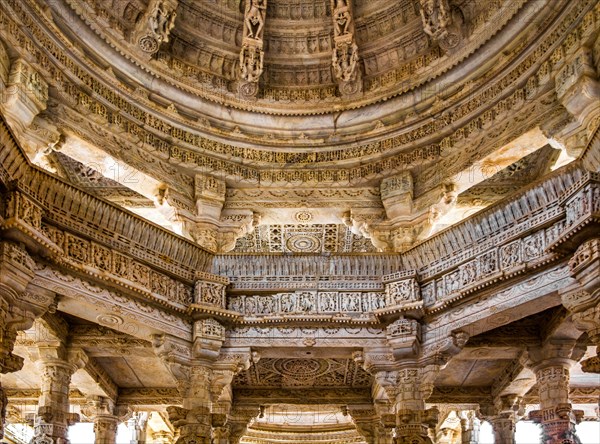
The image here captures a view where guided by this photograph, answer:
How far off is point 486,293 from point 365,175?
19.9 feet

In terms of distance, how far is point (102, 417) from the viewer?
14602 millimetres

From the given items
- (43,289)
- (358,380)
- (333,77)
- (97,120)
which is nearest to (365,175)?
(333,77)

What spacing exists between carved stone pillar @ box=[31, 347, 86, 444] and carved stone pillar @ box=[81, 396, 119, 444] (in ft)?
6.95

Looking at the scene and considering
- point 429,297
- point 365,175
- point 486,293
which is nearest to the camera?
point 486,293

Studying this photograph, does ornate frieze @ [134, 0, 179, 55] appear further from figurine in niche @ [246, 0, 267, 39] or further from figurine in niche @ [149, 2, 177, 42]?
figurine in niche @ [246, 0, 267, 39]

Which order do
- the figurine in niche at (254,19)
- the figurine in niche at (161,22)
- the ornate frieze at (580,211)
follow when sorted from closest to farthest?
the ornate frieze at (580,211) → the figurine in niche at (161,22) → the figurine in niche at (254,19)

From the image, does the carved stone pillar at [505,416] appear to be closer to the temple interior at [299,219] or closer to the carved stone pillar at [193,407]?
the temple interior at [299,219]

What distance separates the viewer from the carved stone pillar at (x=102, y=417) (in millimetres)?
14398

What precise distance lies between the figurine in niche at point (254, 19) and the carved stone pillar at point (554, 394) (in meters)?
10.0

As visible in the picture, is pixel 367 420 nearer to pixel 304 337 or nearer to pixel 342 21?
pixel 304 337

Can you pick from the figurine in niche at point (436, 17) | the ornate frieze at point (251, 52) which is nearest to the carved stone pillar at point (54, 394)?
the ornate frieze at point (251, 52)

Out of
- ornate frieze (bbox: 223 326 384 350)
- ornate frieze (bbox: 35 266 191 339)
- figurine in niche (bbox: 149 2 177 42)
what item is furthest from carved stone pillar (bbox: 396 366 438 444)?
figurine in niche (bbox: 149 2 177 42)

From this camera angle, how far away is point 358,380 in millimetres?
15320

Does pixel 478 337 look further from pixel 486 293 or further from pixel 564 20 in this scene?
pixel 564 20
